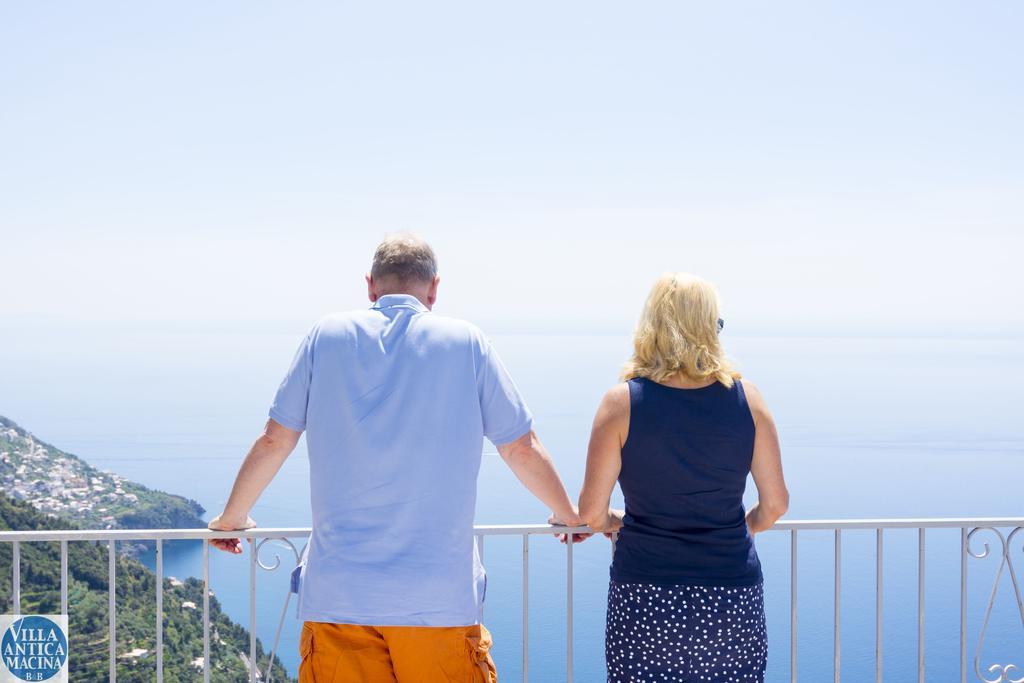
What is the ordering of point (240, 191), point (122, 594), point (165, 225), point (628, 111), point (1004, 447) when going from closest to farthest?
point (122, 594) < point (628, 111) < point (240, 191) < point (165, 225) < point (1004, 447)

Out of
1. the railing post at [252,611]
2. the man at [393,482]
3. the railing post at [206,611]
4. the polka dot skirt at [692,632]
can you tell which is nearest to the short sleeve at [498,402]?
the man at [393,482]

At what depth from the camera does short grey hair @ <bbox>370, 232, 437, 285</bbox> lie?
1.75 meters

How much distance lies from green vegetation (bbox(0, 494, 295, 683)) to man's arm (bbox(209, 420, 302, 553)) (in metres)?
0.53

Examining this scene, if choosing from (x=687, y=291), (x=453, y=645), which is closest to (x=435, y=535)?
(x=453, y=645)

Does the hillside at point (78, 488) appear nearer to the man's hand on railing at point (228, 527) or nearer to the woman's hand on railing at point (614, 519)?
the man's hand on railing at point (228, 527)

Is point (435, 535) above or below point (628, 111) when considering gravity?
below

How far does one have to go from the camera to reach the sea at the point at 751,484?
7.86ft

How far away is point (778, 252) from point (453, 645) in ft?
152

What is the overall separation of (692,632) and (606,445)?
510 millimetres

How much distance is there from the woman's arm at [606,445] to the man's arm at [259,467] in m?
0.72

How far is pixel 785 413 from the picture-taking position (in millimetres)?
88812

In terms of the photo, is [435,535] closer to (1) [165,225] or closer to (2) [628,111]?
(2) [628,111]

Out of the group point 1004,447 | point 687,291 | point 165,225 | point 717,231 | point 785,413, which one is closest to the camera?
point 687,291

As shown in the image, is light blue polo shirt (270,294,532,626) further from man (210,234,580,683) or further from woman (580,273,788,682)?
woman (580,273,788,682)
